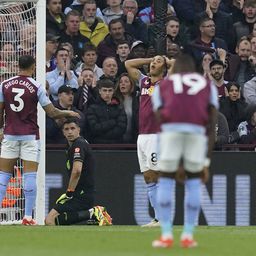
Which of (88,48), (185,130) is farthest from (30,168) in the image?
(185,130)

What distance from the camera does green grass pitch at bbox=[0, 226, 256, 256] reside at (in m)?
11.4

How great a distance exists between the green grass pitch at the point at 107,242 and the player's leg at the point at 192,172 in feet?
0.74

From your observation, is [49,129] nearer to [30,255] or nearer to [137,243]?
[137,243]

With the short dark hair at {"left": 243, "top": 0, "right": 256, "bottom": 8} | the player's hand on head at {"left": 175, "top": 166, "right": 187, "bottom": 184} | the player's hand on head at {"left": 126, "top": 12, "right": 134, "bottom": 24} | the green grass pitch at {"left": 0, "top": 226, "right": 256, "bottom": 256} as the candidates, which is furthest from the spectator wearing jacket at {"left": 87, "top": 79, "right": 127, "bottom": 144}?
the player's hand on head at {"left": 175, "top": 166, "right": 187, "bottom": 184}

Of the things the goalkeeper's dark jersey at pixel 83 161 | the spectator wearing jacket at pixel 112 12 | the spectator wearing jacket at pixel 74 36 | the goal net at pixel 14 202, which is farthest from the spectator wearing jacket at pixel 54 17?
the goalkeeper's dark jersey at pixel 83 161

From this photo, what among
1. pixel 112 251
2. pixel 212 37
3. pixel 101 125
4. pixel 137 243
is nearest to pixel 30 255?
pixel 112 251

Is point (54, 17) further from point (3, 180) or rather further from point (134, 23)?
point (3, 180)

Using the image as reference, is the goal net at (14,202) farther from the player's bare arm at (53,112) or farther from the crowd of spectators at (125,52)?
the player's bare arm at (53,112)

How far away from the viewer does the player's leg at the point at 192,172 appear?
36.8 ft

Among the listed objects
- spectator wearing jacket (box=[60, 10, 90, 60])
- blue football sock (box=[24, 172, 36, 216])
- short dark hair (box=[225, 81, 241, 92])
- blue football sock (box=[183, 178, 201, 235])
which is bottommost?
blue football sock (box=[24, 172, 36, 216])

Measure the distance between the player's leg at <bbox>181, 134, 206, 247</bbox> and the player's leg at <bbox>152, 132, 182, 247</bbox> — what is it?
97mm

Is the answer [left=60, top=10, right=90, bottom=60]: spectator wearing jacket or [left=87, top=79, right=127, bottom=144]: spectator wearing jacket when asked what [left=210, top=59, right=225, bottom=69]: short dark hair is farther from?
[left=60, top=10, right=90, bottom=60]: spectator wearing jacket

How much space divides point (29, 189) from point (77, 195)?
1.75m

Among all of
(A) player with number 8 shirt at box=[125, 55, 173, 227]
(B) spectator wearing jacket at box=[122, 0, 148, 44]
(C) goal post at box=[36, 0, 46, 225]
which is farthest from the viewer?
(B) spectator wearing jacket at box=[122, 0, 148, 44]
